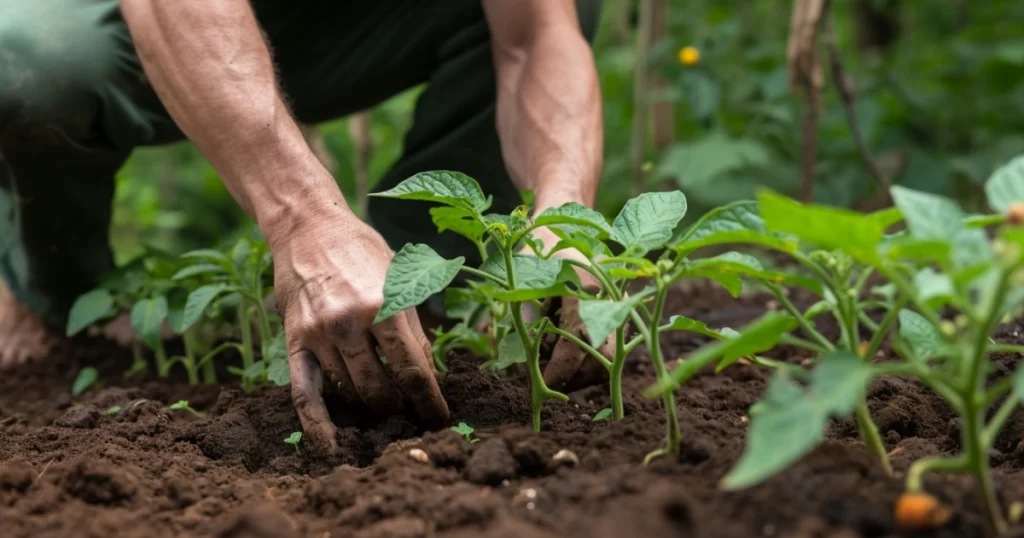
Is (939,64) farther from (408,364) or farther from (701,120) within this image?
(408,364)

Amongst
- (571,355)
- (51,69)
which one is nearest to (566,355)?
(571,355)

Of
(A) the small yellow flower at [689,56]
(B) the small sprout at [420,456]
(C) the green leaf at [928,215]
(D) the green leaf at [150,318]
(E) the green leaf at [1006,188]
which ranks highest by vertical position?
(E) the green leaf at [1006,188]

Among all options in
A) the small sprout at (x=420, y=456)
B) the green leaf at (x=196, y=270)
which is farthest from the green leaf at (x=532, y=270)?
the green leaf at (x=196, y=270)

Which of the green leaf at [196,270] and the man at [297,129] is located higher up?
the man at [297,129]

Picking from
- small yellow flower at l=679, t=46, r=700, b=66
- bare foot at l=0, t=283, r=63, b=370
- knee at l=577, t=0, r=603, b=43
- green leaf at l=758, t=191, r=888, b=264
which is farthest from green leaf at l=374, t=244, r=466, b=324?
small yellow flower at l=679, t=46, r=700, b=66

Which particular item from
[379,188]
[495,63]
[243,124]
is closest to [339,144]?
[379,188]

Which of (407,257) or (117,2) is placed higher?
(117,2)

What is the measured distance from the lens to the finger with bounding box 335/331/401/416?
1.36 m

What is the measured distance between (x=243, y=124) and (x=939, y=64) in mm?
3333

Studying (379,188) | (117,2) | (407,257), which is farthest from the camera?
(379,188)

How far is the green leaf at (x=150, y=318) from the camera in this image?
195 cm

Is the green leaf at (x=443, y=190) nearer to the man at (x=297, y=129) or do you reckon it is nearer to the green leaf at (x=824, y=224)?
the man at (x=297, y=129)

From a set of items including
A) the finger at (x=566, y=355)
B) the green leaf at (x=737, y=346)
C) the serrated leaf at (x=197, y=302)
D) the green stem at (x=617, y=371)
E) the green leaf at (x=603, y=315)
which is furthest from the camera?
the serrated leaf at (x=197, y=302)

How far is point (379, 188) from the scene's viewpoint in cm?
263
